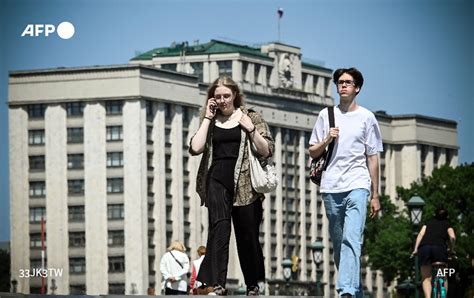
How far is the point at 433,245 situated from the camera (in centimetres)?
2672

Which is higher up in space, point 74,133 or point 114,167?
point 74,133

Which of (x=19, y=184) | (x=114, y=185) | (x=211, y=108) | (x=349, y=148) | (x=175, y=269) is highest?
(x=19, y=184)

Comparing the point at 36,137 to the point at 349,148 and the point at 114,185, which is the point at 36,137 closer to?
the point at 114,185

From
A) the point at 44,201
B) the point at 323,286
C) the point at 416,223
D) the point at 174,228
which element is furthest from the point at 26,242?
the point at 416,223

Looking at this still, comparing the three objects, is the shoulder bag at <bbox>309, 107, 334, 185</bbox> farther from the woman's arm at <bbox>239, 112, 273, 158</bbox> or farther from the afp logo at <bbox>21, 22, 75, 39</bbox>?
the afp logo at <bbox>21, 22, 75, 39</bbox>

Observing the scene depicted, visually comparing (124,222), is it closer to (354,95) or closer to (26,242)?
(26,242)

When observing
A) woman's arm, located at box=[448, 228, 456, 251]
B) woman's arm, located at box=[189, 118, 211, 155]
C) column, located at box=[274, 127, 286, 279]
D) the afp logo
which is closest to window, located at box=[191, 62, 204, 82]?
column, located at box=[274, 127, 286, 279]

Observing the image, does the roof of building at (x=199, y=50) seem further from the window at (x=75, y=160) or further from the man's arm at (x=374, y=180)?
the man's arm at (x=374, y=180)

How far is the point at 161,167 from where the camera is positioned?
140 meters

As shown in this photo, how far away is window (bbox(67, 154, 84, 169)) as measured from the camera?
143000 millimetres

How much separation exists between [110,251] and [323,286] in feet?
67.0

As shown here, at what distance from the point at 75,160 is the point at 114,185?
11.2 ft

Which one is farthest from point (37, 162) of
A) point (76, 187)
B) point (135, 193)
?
point (135, 193)

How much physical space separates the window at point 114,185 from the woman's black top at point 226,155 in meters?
124
